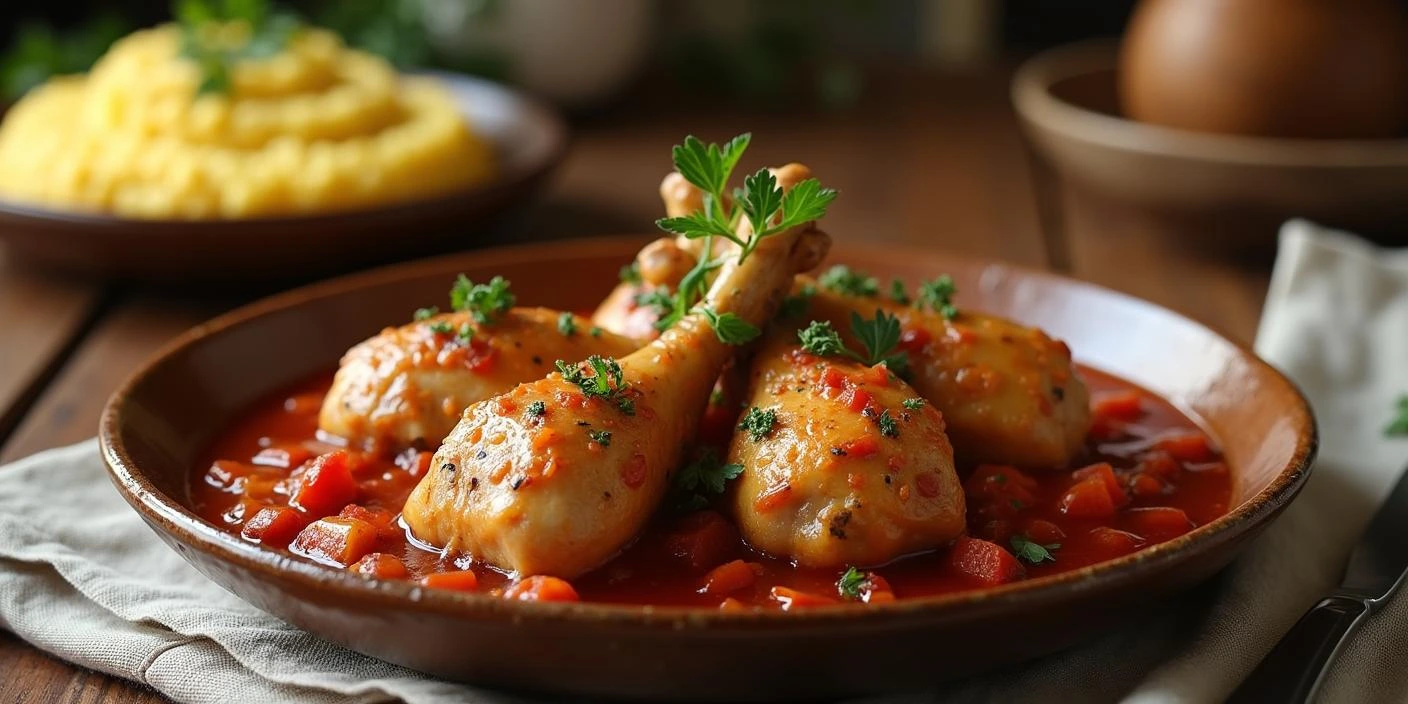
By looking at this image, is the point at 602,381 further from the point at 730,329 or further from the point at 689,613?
the point at 689,613

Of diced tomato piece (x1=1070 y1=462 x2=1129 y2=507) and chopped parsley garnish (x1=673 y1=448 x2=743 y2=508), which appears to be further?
diced tomato piece (x1=1070 y1=462 x2=1129 y2=507)

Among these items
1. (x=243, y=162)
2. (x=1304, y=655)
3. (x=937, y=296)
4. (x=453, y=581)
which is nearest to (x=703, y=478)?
(x=453, y=581)

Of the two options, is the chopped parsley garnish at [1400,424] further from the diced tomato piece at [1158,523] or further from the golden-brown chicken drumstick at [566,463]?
the golden-brown chicken drumstick at [566,463]

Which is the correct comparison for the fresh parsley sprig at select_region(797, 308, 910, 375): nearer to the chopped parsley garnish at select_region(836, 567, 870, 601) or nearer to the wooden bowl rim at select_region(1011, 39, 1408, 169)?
the chopped parsley garnish at select_region(836, 567, 870, 601)

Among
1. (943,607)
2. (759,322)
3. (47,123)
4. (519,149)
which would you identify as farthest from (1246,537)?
(47,123)

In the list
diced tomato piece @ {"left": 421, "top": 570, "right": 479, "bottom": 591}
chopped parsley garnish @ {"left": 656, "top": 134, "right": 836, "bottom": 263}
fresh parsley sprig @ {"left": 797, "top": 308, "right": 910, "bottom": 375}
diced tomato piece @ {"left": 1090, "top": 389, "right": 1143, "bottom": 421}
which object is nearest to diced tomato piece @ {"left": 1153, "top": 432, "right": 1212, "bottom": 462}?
diced tomato piece @ {"left": 1090, "top": 389, "right": 1143, "bottom": 421}

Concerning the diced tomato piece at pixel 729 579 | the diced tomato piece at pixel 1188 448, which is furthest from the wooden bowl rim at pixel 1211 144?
the diced tomato piece at pixel 729 579
